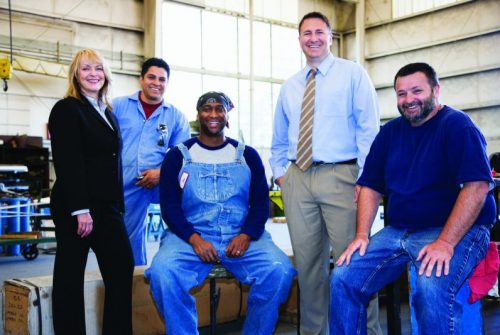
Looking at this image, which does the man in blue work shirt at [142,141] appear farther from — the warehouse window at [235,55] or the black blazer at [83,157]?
the warehouse window at [235,55]


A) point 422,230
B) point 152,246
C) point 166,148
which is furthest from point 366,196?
point 152,246

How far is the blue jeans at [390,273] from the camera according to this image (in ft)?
6.61

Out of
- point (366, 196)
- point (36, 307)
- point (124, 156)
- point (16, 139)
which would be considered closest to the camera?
point (366, 196)

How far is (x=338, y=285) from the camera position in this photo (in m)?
2.25

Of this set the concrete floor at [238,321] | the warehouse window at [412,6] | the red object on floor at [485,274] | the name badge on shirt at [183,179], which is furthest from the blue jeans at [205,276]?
the warehouse window at [412,6]

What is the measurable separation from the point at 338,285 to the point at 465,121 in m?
0.85

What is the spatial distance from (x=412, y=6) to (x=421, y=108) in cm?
1420

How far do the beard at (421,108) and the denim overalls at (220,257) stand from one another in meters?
0.86

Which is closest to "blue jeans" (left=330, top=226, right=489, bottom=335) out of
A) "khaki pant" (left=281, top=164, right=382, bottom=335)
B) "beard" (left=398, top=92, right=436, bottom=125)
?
"khaki pant" (left=281, top=164, right=382, bottom=335)

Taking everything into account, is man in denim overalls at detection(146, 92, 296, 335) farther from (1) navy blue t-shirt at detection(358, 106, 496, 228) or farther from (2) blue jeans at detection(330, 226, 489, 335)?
(1) navy blue t-shirt at detection(358, 106, 496, 228)

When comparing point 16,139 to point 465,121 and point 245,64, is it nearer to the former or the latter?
point 245,64

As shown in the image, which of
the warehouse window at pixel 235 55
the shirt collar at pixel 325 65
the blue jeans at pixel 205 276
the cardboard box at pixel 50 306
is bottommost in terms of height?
the cardboard box at pixel 50 306

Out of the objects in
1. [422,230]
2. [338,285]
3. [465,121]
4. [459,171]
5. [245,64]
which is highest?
[245,64]

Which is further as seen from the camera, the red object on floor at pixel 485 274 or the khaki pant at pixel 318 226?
the khaki pant at pixel 318 226
